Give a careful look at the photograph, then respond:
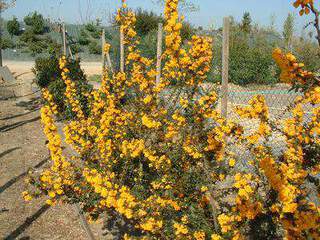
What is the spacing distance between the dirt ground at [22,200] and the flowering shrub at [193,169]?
2.21 ft

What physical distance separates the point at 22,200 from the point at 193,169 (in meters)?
2.73

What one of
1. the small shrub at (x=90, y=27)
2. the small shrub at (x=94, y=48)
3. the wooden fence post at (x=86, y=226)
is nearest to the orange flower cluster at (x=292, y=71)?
the wooden fence post at (x=86, y=226)

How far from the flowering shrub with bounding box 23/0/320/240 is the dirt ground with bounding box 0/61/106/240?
67 cm

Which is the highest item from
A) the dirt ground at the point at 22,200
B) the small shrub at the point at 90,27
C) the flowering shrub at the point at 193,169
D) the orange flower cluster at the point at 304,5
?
the small shrub at the point at 90,27

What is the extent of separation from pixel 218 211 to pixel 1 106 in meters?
9.67

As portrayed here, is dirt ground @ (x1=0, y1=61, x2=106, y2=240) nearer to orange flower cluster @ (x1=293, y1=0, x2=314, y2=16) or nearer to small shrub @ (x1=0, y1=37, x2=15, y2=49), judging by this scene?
orange flower cluster @ (x1=293, y1=0, x2=314, y2=16)

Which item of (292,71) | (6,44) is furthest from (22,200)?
(6,44)

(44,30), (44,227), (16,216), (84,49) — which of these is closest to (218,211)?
(44,227)

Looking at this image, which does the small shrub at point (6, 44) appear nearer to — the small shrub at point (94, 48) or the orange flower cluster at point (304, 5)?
the small shrub at point (94, 48)

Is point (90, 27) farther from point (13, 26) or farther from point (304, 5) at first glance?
point (304, 5)

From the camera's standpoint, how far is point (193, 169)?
3.58 m

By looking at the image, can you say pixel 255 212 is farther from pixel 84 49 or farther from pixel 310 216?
pixel 84 49

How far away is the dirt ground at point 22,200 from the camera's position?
4.32 meters

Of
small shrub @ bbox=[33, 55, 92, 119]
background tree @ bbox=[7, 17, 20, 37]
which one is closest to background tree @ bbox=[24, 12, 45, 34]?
background tree @ bbox=[7, 17, 20, 37]
